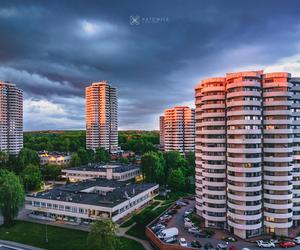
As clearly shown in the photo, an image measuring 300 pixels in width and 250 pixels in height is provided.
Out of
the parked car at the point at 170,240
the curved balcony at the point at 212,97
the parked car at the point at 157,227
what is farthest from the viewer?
the curved balcony at the point at 212,97

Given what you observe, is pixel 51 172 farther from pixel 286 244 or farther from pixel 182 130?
pixel 286 244

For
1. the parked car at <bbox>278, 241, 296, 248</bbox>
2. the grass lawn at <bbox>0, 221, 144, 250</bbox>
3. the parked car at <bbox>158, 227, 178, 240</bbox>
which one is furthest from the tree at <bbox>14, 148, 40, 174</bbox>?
the parked car at <bbox>278, 241, 296, 248</bbox>

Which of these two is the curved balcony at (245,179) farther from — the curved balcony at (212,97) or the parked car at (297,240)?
the curved balcony at (212,97)

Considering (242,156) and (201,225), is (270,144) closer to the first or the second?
(242,156)

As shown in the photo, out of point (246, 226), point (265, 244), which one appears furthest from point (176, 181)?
point (265, 244)

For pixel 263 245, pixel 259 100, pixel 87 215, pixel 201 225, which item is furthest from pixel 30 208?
pixel 259 100

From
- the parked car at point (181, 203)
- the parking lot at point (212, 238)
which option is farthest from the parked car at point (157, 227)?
the parked car at point (181, 203)
